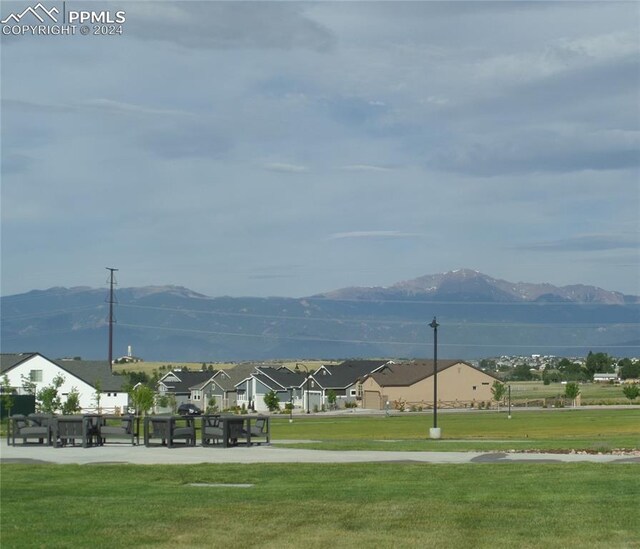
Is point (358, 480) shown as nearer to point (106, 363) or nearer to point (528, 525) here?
point (528, 525)

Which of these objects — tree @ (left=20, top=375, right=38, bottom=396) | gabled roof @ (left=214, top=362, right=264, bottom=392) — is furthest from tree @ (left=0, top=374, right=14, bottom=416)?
gabled roof @ (left=214, top=362, right=264, bottom=392)

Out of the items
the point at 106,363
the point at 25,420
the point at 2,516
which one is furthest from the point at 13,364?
the point at 2,516

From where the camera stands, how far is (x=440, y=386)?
131 metres

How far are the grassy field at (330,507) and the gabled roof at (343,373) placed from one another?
4520 inches

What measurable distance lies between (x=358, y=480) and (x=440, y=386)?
4506 inches

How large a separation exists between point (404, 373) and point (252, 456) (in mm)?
108788

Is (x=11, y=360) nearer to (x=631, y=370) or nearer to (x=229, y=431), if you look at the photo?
(x=229, y=431)

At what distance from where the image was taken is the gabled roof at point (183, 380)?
474ft

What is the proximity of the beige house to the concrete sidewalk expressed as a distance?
322 ft

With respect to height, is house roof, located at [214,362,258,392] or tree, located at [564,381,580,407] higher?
house roof, located at [214,362,258,392]

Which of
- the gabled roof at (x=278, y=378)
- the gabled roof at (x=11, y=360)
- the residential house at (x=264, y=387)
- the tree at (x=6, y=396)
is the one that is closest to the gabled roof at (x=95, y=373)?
the gabled roof at (x=11, y=360)

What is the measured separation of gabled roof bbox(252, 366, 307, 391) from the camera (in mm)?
130250

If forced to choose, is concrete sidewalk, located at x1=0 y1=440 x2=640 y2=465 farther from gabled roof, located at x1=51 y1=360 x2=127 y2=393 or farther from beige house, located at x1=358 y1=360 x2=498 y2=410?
beige house, located at x1=358 y1=360 x2=498 y2=410

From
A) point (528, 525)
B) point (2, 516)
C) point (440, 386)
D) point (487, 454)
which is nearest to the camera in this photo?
point (528, 525)
